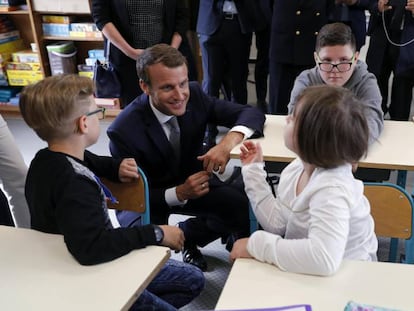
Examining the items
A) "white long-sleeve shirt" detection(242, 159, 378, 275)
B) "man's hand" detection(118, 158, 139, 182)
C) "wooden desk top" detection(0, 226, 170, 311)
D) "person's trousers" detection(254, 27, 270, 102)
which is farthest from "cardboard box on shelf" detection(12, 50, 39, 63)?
"white long-sleeve shirt" detection(242, 159, 378, 275)

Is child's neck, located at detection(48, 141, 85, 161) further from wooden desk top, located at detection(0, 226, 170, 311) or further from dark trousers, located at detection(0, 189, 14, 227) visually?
dark trousers, located at detection(0, 189, 14, 227)

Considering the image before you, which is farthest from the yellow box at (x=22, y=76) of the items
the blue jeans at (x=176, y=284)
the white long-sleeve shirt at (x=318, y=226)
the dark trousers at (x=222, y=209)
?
the white long-sleeve shirt at (x=318, y=226)

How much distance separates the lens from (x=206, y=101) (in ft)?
6.50

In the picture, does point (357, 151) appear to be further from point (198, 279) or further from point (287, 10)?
point (287, 10)

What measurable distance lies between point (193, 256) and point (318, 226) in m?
1.25

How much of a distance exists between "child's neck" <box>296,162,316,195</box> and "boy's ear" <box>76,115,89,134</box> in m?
0.62

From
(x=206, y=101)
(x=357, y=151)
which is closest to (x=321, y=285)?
(x=357, y=151)

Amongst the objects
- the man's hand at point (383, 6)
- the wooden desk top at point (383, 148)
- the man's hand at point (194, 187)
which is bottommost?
the man's hand at point (194, 187)

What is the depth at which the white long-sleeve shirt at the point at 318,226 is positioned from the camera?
0.99m

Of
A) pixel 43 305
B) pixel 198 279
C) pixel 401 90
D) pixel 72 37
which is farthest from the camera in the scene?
pixel 72 37

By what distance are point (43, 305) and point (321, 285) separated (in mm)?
622

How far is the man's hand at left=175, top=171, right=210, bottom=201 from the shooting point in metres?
1.73

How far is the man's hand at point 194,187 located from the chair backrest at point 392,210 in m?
0.63

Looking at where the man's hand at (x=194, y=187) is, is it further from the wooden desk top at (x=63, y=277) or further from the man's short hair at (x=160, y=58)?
the wooden desk top at (x=63, y=277)
